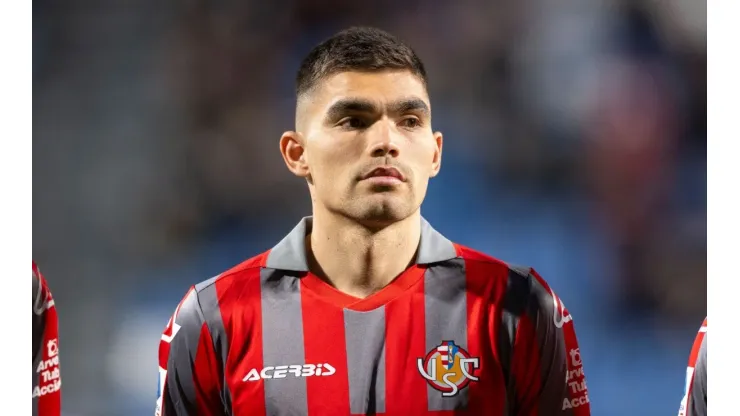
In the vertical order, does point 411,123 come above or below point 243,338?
above

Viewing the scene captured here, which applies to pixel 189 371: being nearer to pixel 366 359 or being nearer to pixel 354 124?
pixel 366 359

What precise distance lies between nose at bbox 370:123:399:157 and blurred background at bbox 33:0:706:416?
9.5 inches

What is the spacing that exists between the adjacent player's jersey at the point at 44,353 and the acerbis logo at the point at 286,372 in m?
0.71

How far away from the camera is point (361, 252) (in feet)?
8.42

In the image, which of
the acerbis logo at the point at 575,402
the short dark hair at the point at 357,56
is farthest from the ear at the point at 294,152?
the acerbis logo at the point at 575,402

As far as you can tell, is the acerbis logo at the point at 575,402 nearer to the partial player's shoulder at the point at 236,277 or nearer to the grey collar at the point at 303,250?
the grey collar at the point at 303,250

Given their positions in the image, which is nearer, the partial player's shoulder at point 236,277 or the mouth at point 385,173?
the mouth at point 385,173

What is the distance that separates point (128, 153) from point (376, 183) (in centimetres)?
91

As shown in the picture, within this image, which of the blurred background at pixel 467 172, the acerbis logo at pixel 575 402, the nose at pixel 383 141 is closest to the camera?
the nose at pixel 383 141

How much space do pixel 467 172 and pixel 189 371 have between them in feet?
3.59

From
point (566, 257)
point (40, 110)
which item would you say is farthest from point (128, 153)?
point (566, 257)

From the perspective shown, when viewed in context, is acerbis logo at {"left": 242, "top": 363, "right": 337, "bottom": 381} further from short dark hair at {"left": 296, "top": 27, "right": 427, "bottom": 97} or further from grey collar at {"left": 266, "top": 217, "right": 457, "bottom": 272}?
short dark hair at {"left": 296, "top": 27, "right": 427, "bottom": 97}

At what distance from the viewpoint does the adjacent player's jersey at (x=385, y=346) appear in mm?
2506

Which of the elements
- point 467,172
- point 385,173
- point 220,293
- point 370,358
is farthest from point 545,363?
point 220,293
